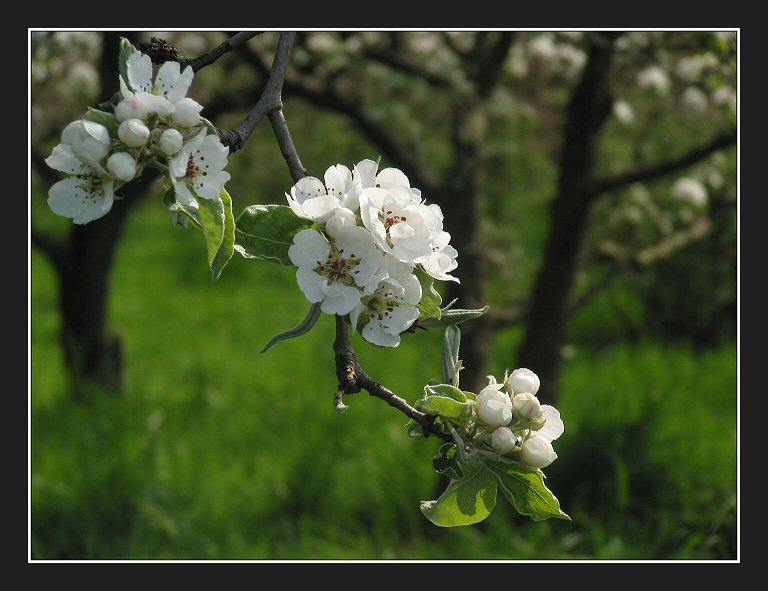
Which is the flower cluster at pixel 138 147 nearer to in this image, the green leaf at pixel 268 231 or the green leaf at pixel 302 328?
the green leaf at pixel 268 231

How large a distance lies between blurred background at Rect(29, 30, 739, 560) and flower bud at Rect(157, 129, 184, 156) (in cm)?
185

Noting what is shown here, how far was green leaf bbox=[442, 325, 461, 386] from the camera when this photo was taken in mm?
1277

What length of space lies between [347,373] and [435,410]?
0.13 m

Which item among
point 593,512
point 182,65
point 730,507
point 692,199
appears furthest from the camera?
point 692,199

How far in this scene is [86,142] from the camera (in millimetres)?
1083

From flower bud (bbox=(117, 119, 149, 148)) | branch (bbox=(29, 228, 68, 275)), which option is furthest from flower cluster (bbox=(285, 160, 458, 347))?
branch (bbox=(29, 228, 68, 275))

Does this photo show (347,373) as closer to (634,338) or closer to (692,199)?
(692,199)

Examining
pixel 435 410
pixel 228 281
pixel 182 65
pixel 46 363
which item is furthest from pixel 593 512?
pixel 228 281

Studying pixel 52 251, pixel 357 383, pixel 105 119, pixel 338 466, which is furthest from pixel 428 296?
pixel 52 251

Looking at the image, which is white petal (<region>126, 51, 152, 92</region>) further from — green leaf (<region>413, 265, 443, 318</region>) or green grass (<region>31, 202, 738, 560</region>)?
green grass (<region>31, 202, 738, 560</region>)

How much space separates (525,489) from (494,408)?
132 mm

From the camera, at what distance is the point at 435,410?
3.90 feet

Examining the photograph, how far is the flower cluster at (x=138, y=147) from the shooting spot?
1081mm

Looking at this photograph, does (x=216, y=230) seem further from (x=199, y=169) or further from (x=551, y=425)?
(x=551, y=425)
